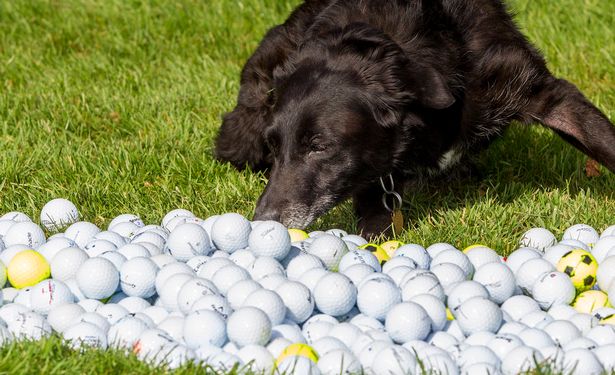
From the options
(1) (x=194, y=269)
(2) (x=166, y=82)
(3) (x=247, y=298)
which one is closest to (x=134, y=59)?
(2) (x=166, y=82)

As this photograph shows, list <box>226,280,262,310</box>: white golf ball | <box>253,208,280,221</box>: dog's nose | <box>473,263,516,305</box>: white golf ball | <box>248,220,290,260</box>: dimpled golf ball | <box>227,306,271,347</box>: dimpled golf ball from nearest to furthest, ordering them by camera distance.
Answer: <box>227,306,271,347</box>: dimpled golf ball → <box>226,280,262,310</box>: white golf ball → <box>473,263,516,305</box>: white golf ball → <box>248,220,290,260</box>: dimpled golf ball → <box>253,208,280,221</box>: dog's nose

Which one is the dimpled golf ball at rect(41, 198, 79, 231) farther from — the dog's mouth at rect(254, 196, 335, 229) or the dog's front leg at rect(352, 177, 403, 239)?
→ the dog's front leg at rect(352, 177, 403, 239)

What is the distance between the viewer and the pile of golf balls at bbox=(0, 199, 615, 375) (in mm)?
2758

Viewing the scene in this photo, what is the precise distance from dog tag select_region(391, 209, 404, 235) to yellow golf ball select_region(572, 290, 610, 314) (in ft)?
3.57

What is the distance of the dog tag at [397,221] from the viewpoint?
167 inches

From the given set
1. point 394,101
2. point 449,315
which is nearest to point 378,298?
point 449,315

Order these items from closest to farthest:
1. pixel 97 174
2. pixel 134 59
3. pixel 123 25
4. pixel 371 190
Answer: pixel 371 190
pixel 97 174
pixel 134 59
pixel 123 25

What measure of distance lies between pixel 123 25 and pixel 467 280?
4431mm

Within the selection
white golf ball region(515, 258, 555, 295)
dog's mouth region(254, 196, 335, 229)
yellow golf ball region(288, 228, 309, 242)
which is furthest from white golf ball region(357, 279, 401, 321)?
dog's mouth region(254, 196, 335, 229)

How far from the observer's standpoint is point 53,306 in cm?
316

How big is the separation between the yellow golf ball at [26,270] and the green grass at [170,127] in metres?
0.68

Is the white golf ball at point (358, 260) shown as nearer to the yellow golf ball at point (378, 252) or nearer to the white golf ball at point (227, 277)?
the yellow golf ball at point (378, 252)

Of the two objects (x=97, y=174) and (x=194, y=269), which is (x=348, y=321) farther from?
(x=97, y=174)

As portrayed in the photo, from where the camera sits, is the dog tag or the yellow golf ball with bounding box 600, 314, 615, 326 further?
the dog tag
